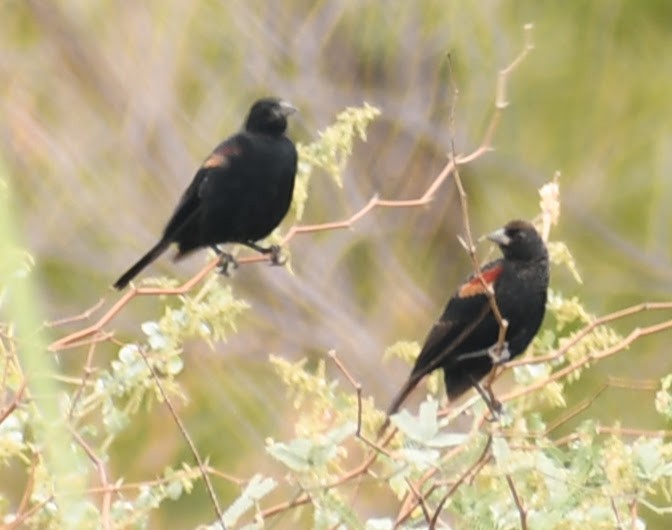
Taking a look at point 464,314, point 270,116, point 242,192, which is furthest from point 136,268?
point 464,314

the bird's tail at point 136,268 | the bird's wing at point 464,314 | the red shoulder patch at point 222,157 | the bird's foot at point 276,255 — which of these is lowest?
the bird's wing at point 464,314

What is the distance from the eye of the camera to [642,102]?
712 cm

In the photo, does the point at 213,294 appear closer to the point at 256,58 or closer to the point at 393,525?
the point at 393,525

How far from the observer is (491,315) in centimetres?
336

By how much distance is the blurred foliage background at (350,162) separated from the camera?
6.87 metres

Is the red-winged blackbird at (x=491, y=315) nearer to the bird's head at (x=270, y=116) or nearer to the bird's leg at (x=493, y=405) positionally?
the bird's leg at (x=493, y=405)

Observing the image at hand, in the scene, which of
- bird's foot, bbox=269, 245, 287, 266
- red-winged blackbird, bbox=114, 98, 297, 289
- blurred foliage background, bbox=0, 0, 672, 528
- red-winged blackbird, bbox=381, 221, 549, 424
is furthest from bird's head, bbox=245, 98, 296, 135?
blurred foliage background, bbox=0, 0, 672, 528

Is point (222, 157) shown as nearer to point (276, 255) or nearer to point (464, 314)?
point (276, 255)

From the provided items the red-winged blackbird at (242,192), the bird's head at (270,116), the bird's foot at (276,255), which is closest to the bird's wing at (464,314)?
the bird's foot at (276,255)

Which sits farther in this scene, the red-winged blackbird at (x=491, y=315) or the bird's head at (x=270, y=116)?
the bird's head at (x=270, y=116)

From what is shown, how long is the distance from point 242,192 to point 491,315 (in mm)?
931

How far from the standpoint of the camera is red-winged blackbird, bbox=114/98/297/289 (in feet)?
13.2

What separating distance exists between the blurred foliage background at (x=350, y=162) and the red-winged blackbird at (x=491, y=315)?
3.35 meters

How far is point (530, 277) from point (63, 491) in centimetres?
222
